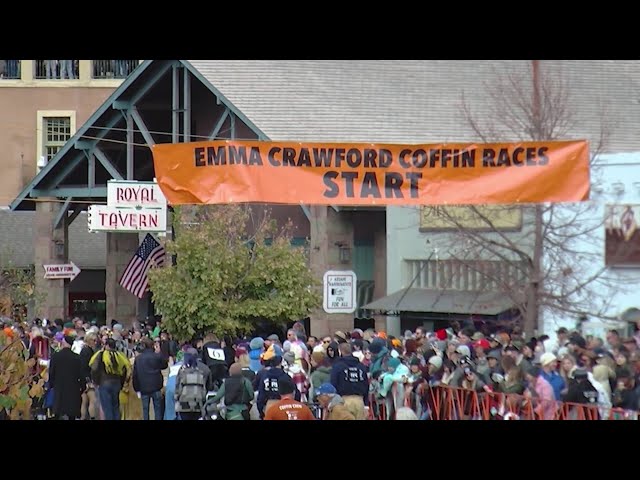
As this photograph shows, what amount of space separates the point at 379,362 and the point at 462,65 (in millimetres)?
12934

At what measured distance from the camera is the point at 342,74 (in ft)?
91.0

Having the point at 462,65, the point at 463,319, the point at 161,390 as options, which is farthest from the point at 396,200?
the point at 462,65

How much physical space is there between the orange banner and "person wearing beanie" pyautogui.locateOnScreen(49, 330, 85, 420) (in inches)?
183

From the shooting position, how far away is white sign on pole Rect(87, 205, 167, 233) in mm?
24812

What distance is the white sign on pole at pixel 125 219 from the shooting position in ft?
81.4

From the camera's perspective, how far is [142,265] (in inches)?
1082

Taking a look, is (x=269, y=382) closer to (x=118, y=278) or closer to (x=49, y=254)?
(x=49, y=254)

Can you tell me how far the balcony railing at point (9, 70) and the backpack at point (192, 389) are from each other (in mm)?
29490

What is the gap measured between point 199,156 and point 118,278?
789 inches

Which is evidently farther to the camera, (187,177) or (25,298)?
(25,298)

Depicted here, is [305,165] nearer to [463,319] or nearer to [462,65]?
[463,319]

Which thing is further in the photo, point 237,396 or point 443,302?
point 443,302

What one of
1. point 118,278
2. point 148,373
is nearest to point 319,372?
point 148,373

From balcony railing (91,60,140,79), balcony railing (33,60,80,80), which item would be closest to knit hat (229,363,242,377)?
balcony railing (91,60,140,79)
